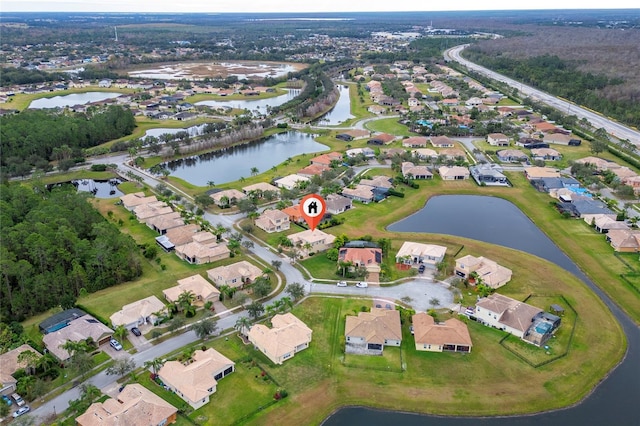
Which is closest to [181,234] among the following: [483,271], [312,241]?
[312,241]

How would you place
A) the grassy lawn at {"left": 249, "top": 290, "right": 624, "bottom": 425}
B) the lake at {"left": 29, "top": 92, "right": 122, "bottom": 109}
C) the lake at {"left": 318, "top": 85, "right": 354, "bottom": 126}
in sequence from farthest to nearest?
the lake at {"left": 29, "top": 92, "right": 122, "bottom": 109}
the lake at {"left": 318, "top": 85, "right": 354, "bottom": 126}
the grassy lawn at {"left": 249, "top": 290, "right": 624, "bottom": 425}

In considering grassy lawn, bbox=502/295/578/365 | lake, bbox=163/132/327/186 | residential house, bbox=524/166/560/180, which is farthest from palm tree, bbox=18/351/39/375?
residential house, bbox=524/166/560/180

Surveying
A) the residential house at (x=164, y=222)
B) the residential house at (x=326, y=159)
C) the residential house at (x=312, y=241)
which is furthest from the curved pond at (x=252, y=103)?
the residential house at (x=312, y=241)

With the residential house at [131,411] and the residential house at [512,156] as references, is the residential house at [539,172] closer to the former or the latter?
the residential house at [512,156]

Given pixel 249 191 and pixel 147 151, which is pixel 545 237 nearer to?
pixel 249 191

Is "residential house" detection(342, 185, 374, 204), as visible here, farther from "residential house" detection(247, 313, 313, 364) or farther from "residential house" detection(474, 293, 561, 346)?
"residential house" detection(247, 313, 313, 364)
